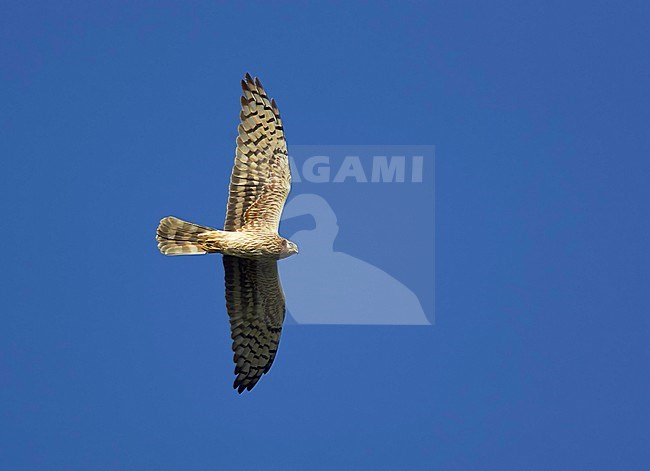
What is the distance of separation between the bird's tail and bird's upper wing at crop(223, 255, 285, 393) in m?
0.40

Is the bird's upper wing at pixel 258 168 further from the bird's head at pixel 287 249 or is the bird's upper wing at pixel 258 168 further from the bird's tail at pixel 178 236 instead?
the bird's tail at pixel 178 236

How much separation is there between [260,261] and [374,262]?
351 cm

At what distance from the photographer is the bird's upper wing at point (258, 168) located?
652cm

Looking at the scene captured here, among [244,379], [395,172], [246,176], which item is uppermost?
[395,172]

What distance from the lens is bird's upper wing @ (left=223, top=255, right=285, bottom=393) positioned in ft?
21.8

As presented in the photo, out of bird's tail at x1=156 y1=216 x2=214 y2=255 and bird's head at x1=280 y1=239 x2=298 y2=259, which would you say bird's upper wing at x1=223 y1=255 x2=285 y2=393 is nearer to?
bird's head at x1=280 y1=239 x2=298 y2=259

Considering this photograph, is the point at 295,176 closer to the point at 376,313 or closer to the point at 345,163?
the point at 345,163

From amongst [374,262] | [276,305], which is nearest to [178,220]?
[276,305]

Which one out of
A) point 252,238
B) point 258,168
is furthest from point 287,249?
point 258,168

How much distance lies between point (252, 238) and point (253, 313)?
1.98 ft

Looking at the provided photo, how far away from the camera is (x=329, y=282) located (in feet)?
32.0

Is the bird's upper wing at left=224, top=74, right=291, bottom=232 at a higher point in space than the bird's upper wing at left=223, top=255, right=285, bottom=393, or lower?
higher

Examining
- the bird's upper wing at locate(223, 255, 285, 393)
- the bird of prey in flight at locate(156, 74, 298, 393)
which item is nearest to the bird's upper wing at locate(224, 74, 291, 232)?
the bird of prey in flight at locate(156, 74, 298, 393)

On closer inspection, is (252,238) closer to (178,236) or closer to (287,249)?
(287,249)
